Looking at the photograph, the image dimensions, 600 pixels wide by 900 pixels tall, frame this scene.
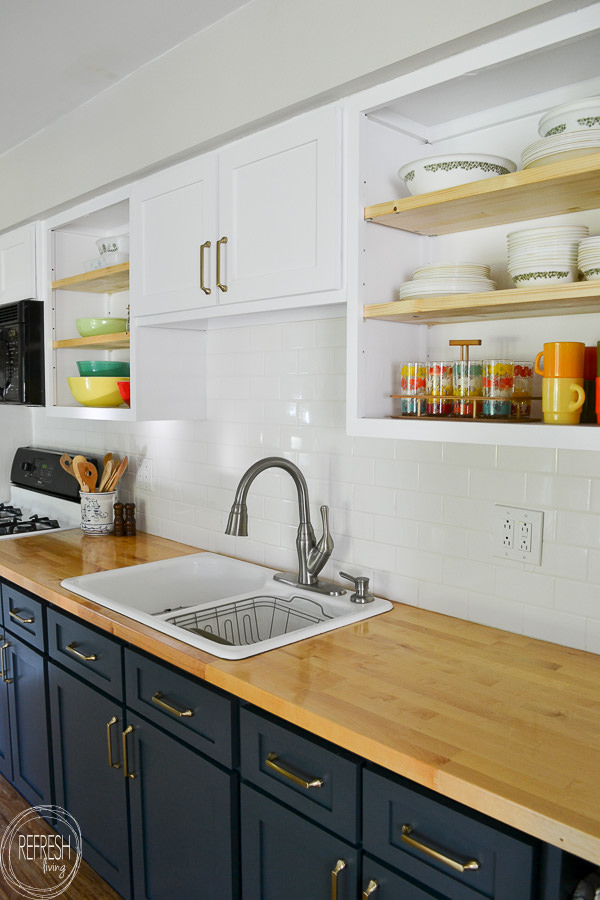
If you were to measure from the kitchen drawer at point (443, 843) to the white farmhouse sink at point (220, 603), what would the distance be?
49cm

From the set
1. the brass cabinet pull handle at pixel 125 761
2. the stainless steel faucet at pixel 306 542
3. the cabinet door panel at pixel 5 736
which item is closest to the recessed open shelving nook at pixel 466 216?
the stainless steel faucet at pixel 306 542

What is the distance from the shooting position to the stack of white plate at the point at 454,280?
160 cm

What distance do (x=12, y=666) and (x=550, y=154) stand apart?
7.75 ft

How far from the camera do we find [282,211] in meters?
1.85

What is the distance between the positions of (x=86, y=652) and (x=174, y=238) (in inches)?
50.3

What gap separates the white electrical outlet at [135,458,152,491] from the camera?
3.05m

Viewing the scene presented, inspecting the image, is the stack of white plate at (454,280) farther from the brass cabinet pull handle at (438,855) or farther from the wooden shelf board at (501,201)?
the brass cabinet pull handle at (438,855)

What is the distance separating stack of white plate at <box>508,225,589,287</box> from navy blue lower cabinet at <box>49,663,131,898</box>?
5.03 feet

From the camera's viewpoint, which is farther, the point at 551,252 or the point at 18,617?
the point at 18,617

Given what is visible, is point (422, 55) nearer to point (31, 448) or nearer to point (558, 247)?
point (558, 247)

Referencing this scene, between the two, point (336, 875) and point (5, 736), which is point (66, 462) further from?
point (336, 875)

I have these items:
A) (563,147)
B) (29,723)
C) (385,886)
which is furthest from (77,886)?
(563,147)

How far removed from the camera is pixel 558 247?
142 cm

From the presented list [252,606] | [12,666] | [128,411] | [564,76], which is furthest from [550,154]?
[12,666]
